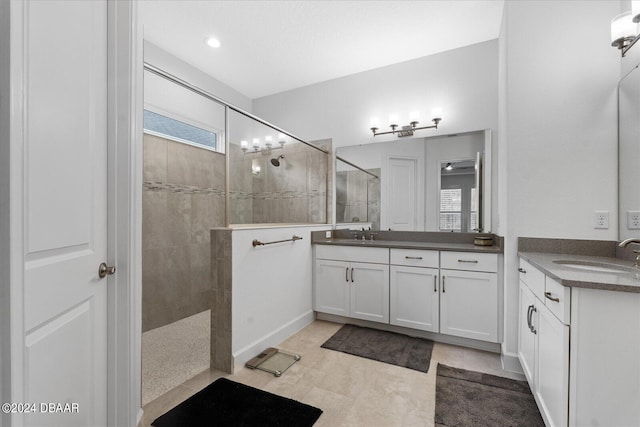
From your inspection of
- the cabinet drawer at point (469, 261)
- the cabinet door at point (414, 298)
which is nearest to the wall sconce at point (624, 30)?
the cabinet drawer at point (469, 261)

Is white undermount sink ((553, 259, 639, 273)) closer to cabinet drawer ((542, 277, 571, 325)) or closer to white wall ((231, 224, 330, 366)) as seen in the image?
cabinet drawer ((542, 277, 571, 325))

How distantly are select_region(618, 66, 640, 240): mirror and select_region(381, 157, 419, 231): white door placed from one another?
5.07ft

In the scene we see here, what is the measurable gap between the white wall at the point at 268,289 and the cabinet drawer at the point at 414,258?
Answer: 914mm

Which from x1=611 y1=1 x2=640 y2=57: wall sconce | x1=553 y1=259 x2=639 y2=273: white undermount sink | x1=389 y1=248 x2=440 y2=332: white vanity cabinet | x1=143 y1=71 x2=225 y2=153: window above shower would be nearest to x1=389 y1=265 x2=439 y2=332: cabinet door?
x1=389 y1=248 x2=440 y2=332: white vanity cabinet

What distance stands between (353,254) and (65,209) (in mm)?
2319

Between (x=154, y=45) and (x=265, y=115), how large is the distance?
1.52 meters

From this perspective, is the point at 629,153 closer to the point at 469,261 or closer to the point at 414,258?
the point at 469,261

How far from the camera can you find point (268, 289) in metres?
2.44

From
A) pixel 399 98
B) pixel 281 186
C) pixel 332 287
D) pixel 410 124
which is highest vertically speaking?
pixel 399 98

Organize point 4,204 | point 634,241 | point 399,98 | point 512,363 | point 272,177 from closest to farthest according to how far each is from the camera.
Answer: point 4,204
point 634,241
point 512,363
point 272,177
point 399,98

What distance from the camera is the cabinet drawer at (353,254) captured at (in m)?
2.79

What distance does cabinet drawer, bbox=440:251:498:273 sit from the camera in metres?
2.35

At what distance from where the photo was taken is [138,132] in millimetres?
1366

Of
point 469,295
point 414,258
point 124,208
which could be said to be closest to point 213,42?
point 124,208
